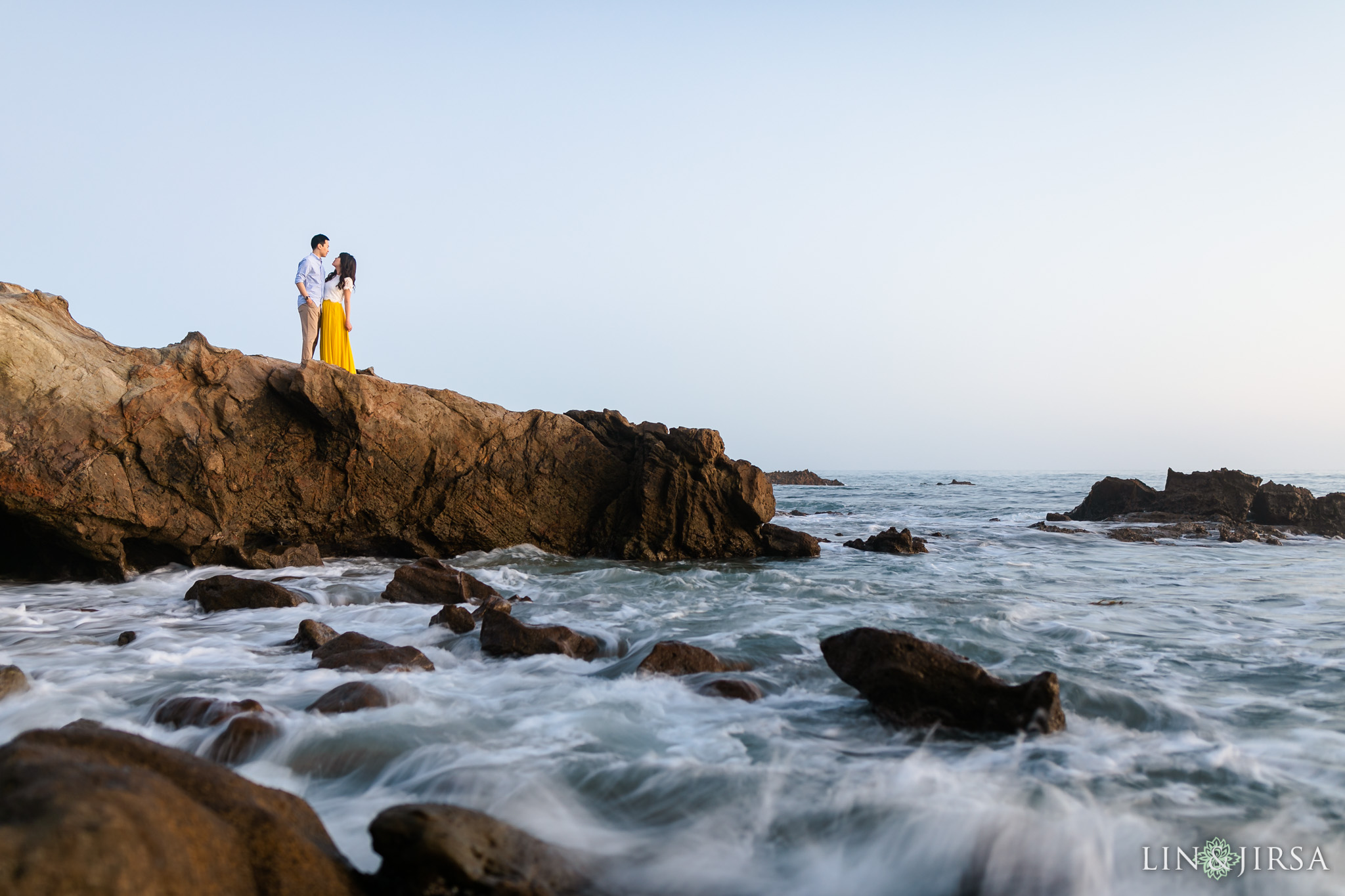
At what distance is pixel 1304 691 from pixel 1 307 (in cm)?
1223

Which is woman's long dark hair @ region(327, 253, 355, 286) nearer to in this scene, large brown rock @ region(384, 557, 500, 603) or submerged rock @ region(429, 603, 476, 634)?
large brown rock @ region(384, 557, 500, 603)

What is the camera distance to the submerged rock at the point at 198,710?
448 centimetres

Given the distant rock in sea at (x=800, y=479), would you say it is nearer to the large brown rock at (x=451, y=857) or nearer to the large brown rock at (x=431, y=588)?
the large brown rock at (x=431, y=588)

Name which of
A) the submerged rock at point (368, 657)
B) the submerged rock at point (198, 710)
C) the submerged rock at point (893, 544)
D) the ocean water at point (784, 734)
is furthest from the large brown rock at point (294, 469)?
the submerged rock at point (198, 710)

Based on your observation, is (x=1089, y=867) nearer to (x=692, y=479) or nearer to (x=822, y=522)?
(x=692, y=479)

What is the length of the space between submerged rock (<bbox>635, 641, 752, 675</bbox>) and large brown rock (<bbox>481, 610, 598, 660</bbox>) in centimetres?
82

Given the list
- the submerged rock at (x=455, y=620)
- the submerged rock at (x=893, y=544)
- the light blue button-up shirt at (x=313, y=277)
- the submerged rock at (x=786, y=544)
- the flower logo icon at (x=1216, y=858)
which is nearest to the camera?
the flower logo icon at (x=1216, y=858)

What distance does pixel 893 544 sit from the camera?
45.7 ft

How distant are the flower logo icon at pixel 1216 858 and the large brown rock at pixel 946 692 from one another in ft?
3.50

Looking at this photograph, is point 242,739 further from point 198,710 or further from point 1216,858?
point 1216,858

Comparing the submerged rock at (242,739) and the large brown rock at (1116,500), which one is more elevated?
the large brown rock at (1116,500)

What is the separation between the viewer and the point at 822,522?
2058 cm

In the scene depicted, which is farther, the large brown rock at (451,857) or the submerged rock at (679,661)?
the submerged rock at (679,661)

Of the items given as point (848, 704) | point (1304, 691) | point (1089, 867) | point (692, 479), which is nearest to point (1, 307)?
point (692, 479)
